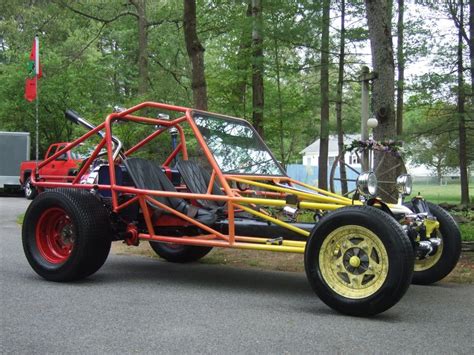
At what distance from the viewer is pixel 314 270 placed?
15.1ft

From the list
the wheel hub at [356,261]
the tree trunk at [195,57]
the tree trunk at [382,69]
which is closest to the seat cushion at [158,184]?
the wheel hub at [356,261]

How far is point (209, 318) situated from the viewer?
439cm

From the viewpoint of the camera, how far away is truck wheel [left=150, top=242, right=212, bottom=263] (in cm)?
710

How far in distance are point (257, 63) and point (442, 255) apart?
353 inches

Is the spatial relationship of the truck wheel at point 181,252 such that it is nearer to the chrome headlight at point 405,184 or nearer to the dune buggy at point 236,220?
the dune buggy at point 236,220

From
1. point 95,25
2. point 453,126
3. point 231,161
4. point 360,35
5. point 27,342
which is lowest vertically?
point 27,342

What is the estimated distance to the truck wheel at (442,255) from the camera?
553 centimetres

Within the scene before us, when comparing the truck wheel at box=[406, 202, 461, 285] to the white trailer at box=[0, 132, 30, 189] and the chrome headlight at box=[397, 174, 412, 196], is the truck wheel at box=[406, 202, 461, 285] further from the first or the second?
the white trailer at box=[0, 132, 30, 189]

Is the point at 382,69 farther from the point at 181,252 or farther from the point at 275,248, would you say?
the point at 275,248

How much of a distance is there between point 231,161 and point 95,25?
23266mm

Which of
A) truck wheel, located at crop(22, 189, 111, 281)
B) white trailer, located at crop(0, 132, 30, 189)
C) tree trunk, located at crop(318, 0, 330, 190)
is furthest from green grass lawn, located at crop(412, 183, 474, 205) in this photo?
white trailer, located at crop(0, 132, 30, 189)

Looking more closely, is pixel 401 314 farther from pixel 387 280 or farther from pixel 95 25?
pixel 95 25

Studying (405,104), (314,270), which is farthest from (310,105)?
(314,270)

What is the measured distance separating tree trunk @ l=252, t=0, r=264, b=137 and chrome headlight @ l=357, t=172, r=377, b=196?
9.19 m
